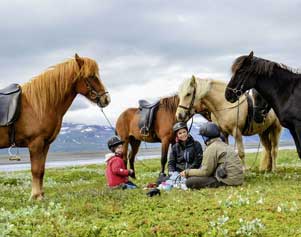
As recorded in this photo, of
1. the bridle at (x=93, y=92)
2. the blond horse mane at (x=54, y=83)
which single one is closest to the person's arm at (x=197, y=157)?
the bridle at (x=93, y=92)

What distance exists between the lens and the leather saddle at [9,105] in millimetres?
11055

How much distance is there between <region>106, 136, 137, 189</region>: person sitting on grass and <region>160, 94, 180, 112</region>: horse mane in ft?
15.5

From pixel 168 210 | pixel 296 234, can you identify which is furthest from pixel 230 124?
pixel 296 234

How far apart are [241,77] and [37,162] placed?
6381 millimetres

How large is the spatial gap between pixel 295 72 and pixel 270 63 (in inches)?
32.6

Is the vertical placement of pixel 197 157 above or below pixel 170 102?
below

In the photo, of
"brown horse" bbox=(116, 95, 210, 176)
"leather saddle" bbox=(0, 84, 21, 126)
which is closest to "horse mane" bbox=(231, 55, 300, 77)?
"brown horse" bbox=(116, 95, 210, 176)

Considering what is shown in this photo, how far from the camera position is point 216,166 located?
12.3m

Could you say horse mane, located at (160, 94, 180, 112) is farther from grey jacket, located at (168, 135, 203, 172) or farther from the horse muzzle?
the horse muzzle

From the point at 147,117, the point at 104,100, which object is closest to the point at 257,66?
the point at 104,100

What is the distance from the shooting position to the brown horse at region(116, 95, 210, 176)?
17.5m

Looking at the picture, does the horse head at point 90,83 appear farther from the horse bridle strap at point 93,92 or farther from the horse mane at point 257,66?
the horse mane at point 257,66

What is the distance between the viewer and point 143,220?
844 cm

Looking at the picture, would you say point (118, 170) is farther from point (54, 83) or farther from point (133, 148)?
point (133, 148)
